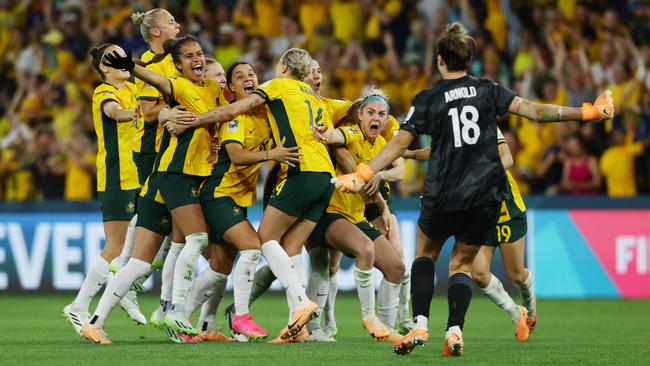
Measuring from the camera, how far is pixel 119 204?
1119 cm

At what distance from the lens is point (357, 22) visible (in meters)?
20.5

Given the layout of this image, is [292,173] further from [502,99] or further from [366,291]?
[502,99]

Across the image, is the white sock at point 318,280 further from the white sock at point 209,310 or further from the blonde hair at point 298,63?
the blonde hair at point 298,63

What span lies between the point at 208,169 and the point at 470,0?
10.8 meters

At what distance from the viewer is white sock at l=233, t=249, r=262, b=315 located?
9.71 metres

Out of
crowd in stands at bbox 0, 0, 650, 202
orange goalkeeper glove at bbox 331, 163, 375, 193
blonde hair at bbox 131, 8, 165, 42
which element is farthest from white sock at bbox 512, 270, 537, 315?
crowd in stands at bbox 0, 0, 650, 202

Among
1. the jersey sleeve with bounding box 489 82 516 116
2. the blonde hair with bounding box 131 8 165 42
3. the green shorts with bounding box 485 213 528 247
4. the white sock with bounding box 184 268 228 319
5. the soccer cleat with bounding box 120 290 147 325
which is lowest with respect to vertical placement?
the soccer cleat with bounding box 120 290 147 325

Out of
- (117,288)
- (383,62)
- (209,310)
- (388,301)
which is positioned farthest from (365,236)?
(383,62)

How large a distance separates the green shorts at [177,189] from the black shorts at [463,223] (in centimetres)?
208

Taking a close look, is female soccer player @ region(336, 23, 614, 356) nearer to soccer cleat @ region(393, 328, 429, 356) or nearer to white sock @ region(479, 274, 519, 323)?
soccer cleat @ region(393, 328, 429, 356)

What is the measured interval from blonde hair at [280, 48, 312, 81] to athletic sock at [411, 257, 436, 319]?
2134 millimetres

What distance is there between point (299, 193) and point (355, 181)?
1621 millimetres

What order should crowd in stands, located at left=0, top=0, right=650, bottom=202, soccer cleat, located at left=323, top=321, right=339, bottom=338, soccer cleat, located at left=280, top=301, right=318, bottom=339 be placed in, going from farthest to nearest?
1. crowd in stands, located at left=0, top=0, right=650, bottom=202
2. soccer cleat, located at left=323, top=321, right=339, bottom=338
3. soccer cleat, located at left=280, top=301, right=318, bottom=339

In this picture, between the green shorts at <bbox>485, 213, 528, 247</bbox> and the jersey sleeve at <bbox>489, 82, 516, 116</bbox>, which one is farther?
the green shorts at <bbox>485, 213, 528, 247</bbox>
